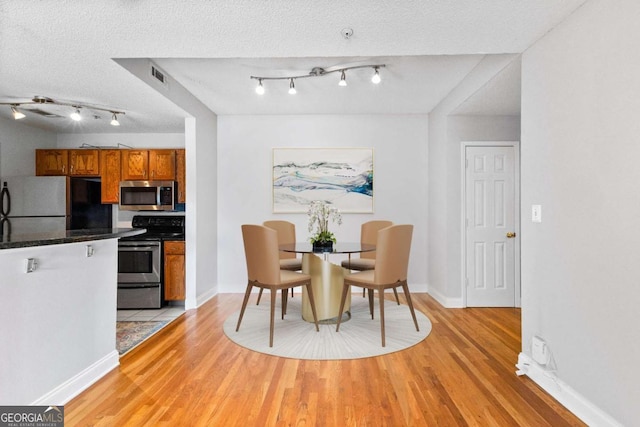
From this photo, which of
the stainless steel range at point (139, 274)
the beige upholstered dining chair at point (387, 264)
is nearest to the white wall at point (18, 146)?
the stainless steel range at point (139, 274)

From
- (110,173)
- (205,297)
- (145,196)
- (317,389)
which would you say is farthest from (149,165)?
(317,389)

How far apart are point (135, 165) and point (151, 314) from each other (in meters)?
1.96

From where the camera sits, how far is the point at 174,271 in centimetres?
423

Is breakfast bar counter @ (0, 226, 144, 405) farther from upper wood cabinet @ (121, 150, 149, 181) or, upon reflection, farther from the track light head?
upper wood cabinet @ (121, 150, 149, 181)

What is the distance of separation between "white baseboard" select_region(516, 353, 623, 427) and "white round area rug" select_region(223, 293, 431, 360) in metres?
0.86

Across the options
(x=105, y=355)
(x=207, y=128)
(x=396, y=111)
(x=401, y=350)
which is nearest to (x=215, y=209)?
(x=207, y=128)

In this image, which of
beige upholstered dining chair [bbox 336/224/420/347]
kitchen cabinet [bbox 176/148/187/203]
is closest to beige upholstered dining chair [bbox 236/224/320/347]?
beige upholstered dining chair [bbox 336/224/420/347]

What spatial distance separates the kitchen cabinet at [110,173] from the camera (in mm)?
4559

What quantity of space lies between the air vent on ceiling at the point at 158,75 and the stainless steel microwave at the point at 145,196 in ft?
4.83

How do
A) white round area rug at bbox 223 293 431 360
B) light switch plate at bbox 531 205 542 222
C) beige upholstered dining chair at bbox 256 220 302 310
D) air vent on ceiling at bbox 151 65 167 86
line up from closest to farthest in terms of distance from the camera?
light switch plate at bbox 531 205 542 222, white round area rug at bbox 223 293 431 360, air vent on ceiling at bbox 151 65 167 86, beige upholstered dining chair at bbox 256 220 302 310

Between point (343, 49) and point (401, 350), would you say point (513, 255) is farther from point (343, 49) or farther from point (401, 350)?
point (343, 49)

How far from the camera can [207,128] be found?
14.8 feet

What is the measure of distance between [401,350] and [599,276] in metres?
1.51

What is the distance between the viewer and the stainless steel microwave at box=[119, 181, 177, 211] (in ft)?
14.6
